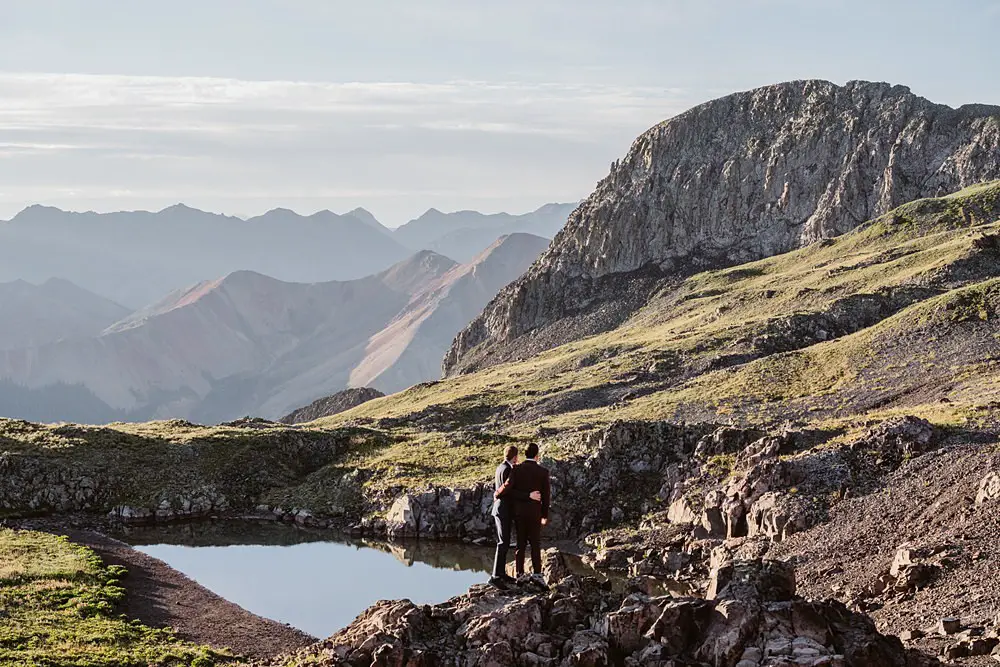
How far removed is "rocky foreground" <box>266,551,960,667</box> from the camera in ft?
89.3

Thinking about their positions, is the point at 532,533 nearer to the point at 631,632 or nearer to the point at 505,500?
the point at 505,500

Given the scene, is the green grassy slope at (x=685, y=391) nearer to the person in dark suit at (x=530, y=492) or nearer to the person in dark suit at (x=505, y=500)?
the person in dark suit at (x=530, y=492)

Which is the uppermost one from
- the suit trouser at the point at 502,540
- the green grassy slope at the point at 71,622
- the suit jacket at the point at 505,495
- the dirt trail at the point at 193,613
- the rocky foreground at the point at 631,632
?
the suit jacket at the point at 505,495

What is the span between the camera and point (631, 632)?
1110 inches

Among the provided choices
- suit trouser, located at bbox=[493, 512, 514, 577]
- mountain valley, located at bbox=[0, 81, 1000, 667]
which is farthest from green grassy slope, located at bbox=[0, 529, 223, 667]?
suit trouser, located at bbox=[493, 512, 514, 577]

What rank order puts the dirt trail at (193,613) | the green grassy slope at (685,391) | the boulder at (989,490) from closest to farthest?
the dirt trail at (193,613), the boulder at (989,490), the green grassy slope at (685,391)

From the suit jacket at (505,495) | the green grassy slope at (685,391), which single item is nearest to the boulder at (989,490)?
the green grassy slope at (685,391)

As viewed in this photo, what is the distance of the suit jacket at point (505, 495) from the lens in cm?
3206

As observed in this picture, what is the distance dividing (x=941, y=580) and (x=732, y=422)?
42257 millimetres

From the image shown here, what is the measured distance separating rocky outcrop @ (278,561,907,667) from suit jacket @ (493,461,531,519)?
3.03 metres

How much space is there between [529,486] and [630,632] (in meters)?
5.83

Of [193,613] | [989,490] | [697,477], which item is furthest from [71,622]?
[989,490]

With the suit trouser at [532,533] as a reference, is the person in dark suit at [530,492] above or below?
above

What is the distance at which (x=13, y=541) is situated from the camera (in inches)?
2397
